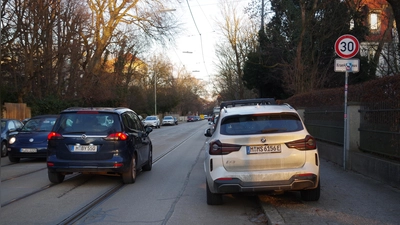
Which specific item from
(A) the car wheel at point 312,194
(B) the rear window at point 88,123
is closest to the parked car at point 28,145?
(B) the rear window at point 88,123

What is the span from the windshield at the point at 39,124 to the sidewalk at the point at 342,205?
9.48 metres

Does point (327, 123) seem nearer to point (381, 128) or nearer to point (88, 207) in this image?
point (381, 128)

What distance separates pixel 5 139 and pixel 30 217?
11040 millimetres

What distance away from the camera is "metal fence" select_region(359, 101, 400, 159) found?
901cm

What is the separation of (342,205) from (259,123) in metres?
1.89

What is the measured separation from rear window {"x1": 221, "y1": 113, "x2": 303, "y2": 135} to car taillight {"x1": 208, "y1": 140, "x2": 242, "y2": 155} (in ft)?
0.81

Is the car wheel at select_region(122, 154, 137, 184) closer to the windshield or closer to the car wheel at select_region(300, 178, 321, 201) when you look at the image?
the car wheel at select_region(300, 178, 321, 201)

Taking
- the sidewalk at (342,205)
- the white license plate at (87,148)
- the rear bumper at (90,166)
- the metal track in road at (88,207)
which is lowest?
the metal track in road at (88,207)

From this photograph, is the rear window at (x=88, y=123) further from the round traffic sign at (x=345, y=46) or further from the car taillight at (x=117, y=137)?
the round traffic sign at (x=345, y=46)

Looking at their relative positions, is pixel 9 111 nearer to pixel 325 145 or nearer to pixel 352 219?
pixel 325 145

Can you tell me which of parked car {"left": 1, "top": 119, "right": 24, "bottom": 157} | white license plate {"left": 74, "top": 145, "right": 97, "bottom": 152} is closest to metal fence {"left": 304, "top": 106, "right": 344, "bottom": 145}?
white license plate {"left": 74, "top": 145, "right": 97, "bottom": 152}

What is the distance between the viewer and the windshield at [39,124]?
15304mm

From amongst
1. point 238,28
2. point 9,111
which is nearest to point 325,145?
point 9,111

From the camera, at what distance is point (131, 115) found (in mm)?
11609
